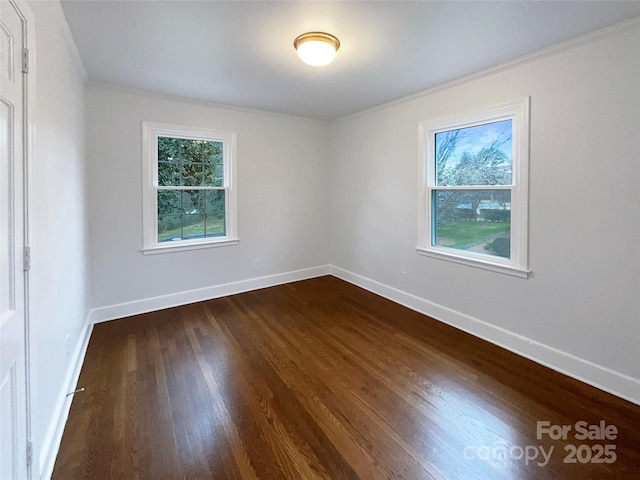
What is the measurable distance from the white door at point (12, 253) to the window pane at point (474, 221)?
3296 millimetres

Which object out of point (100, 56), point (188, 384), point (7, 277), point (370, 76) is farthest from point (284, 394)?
point (100, 56)

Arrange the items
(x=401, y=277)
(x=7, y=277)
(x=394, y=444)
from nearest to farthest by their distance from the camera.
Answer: (x=7, y=277) < (x=394, y=444) < (x=401, y=277)

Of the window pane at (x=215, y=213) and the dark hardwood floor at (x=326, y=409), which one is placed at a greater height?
the window pane at (x=215, y=213)

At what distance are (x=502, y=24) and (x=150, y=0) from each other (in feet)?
7.32

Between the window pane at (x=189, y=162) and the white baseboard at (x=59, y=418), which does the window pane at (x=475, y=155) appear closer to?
the window pane at (x=189, y=162)

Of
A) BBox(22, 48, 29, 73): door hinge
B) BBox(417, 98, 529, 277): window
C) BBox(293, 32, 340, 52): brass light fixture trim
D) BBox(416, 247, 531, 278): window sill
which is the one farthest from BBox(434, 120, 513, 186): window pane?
BBox(22, 48, 29, 73): door hinge

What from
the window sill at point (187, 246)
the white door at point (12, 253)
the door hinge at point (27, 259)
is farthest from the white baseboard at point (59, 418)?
the window sill at point (187, 246)

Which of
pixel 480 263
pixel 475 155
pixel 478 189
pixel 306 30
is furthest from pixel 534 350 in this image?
→ pixel 306 30

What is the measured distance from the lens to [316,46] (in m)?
2.27

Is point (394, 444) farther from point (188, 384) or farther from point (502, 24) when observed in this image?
point (502, 24)

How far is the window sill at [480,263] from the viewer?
2.78 meters

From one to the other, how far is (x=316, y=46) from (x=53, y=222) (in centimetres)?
204

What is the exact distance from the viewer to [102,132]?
3346 mm

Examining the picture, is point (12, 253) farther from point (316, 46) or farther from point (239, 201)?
point (239, 201)
